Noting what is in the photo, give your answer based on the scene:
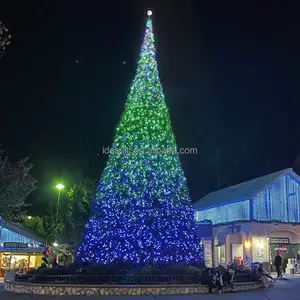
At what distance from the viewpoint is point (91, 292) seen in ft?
53.9

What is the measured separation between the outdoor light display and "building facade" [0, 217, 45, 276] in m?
16.0

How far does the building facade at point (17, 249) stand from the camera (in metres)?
33.3

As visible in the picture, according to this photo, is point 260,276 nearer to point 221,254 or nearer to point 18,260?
point 221,254

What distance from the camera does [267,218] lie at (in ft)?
102

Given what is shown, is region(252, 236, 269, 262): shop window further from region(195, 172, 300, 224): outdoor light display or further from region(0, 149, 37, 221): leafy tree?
region(0, 149, 37, 221): leafy tree

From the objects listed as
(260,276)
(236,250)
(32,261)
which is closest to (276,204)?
(236,250)

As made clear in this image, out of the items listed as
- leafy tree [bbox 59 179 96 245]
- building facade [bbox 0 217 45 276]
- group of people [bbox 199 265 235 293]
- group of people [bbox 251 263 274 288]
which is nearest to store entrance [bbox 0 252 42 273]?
building facade [bbox 0 217 45 276]

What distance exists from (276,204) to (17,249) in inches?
777

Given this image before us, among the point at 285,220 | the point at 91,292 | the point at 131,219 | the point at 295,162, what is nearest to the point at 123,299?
the point at 91,292

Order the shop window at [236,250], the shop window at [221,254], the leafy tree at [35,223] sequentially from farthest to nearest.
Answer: the leafy tree at [35,223] → the shop window at [221,254] → the shop window at [236,250]

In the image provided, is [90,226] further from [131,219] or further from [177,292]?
[177,292]

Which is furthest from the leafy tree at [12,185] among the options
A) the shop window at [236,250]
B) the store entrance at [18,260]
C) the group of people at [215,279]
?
the shop window at [236,250]

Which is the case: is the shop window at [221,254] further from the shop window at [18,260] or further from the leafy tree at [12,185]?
the leafy tree at [12,185]

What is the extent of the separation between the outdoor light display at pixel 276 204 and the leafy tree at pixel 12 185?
651 inches
